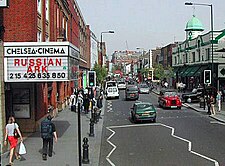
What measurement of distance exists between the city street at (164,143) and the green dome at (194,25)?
49371mm

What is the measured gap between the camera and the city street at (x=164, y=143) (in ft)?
48.8

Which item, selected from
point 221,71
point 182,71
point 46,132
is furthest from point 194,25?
point 46,132

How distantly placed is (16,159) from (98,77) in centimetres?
4947

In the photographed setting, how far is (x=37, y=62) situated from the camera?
17.4 m

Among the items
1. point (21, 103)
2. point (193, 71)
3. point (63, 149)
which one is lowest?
point (63, 149)

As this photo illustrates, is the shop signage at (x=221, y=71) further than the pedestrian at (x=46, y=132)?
Yes

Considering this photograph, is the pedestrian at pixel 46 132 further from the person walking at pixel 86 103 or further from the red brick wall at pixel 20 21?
the person walking at pixel 86 103

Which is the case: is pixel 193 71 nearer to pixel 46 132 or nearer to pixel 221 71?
pixel 221 71

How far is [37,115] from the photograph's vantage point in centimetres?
2300

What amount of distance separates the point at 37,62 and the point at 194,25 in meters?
61.8

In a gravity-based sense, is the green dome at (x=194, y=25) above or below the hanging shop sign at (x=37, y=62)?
above

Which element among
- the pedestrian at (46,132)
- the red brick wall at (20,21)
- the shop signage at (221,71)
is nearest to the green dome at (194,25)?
the shop signage at (221,71)

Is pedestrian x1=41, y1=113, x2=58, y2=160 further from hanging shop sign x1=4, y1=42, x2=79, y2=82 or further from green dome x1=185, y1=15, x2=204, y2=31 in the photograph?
green dome x1=185, y1=15, x2=204, y2=31

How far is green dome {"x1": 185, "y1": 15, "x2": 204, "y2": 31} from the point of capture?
75188 mm
